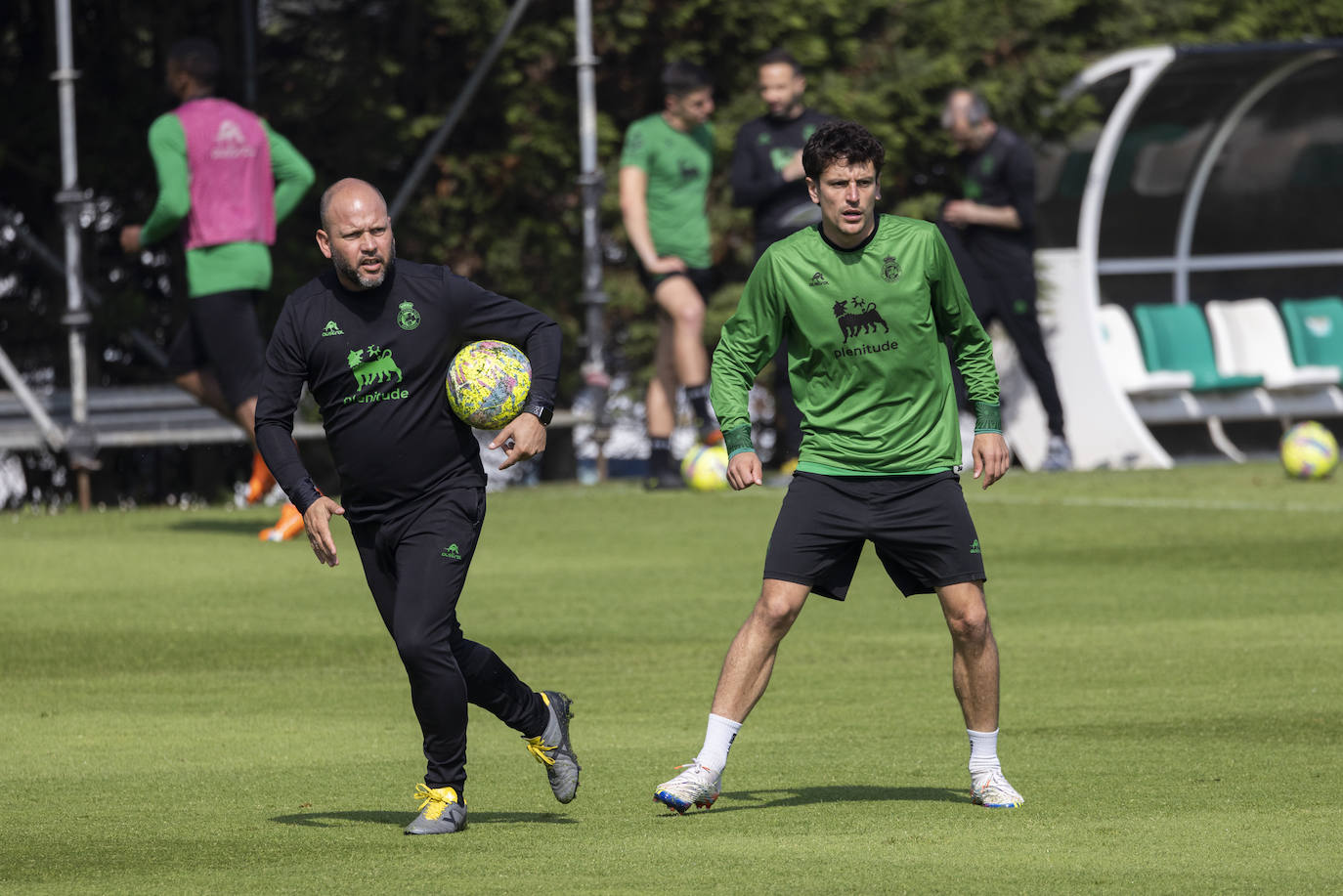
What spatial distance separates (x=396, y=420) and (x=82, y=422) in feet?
30.4

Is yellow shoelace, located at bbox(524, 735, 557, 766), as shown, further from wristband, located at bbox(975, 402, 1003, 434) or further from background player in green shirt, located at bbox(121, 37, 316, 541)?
background player in green shirt, located at bbox(121, 37, 316, 541)

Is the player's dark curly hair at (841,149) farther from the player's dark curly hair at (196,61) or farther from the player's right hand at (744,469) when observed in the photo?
the player's dark curly hair at (196,61)

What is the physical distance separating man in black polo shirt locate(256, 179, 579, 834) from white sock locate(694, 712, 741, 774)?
15.0 inches

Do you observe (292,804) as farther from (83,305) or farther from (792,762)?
(83,305)

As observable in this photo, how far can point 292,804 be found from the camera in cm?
690

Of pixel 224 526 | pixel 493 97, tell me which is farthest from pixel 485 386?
pixel 493 97

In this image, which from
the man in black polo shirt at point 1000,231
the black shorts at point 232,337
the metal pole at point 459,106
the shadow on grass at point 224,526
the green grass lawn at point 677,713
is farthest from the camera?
the metal pole at point 459,106

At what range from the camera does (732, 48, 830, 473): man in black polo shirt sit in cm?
1480

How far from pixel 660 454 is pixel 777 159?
240 cm

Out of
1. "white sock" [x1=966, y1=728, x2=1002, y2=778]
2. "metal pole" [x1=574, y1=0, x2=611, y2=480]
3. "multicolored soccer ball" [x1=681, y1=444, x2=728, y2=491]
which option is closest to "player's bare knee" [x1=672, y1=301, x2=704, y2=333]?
"multicolored soccer ball" [x1=681, y1=444, x2=728, y2=491]

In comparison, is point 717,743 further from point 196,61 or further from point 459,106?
point 459,106

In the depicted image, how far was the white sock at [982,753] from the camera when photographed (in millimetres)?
6738

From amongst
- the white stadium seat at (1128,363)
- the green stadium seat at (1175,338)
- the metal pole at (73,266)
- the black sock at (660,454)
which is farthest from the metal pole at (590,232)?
the green stadium seat at (1175,338)

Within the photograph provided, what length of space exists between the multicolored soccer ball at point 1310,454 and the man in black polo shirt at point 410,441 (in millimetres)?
10870
